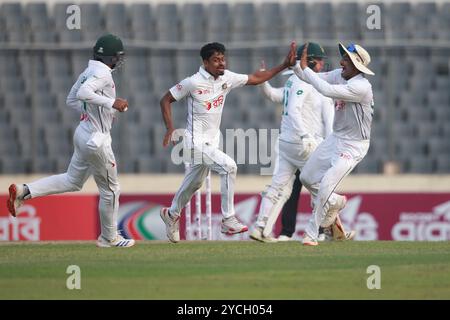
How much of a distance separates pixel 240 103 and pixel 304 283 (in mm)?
10779

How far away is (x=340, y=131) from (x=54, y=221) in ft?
23.8

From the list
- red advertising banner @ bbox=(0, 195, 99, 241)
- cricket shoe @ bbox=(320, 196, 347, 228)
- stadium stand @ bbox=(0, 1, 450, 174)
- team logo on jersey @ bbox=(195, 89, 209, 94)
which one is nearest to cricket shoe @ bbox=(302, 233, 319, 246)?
cricket shoe @ bbox=(320, 196, 347, 228)

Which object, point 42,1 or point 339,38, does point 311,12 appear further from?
point 42,1

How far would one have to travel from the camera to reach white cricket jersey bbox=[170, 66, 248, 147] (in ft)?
43.8

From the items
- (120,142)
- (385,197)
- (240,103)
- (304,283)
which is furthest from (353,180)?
(304,283)

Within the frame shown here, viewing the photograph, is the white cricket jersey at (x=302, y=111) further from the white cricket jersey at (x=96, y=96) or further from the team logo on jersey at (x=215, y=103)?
the white cricket jersey at (x=96, y=96)

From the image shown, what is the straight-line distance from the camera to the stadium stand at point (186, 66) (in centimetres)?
2105

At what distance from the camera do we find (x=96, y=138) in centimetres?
1293

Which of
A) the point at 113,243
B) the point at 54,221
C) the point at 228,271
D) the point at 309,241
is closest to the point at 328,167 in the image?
the point at 309,241

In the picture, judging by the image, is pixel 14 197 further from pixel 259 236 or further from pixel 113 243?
pixel 259 236

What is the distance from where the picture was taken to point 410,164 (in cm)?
2120

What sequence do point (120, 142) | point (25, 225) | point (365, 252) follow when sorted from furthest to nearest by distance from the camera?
point (120, 142) < point (25, 225) < point (365, 252)

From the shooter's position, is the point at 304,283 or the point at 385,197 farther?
the point at 385,197

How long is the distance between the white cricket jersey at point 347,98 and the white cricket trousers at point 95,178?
2170mm
